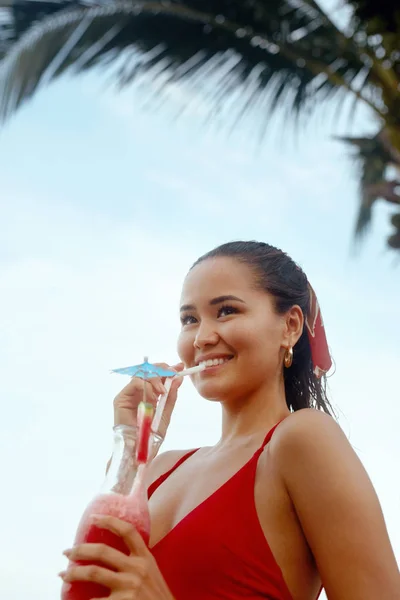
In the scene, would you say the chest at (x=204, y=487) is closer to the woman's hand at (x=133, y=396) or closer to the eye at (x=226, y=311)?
the woman's hand at (x=133, y=396)

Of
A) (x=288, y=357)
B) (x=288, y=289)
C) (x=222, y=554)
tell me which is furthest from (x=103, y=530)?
(x=288, y=289)

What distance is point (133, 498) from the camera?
5.85ft

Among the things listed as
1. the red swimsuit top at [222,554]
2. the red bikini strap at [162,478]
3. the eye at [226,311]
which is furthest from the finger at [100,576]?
the eye at [226,311]

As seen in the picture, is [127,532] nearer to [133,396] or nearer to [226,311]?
[133,396]

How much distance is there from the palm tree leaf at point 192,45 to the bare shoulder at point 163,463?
380cm

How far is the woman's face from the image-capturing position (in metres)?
2.16

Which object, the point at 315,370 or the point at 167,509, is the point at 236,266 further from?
the point at 167,509

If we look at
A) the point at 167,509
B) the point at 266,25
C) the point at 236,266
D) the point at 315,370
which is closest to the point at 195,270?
the point at 236,266

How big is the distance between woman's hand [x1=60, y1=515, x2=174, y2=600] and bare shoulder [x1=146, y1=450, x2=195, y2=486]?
2.20 ft

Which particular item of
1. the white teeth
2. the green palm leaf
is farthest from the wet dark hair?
the green palm leaf

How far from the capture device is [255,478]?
6.50 ft

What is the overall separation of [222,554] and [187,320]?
0.70m

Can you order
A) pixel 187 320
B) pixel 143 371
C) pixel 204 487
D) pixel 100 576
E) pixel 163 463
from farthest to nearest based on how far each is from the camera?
1. pixel 163 463
2. pixel 187 320
3. pixel 204 487
4. pixel 143 371
5. pixel 100 576

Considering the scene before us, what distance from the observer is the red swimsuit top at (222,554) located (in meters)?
1.83
